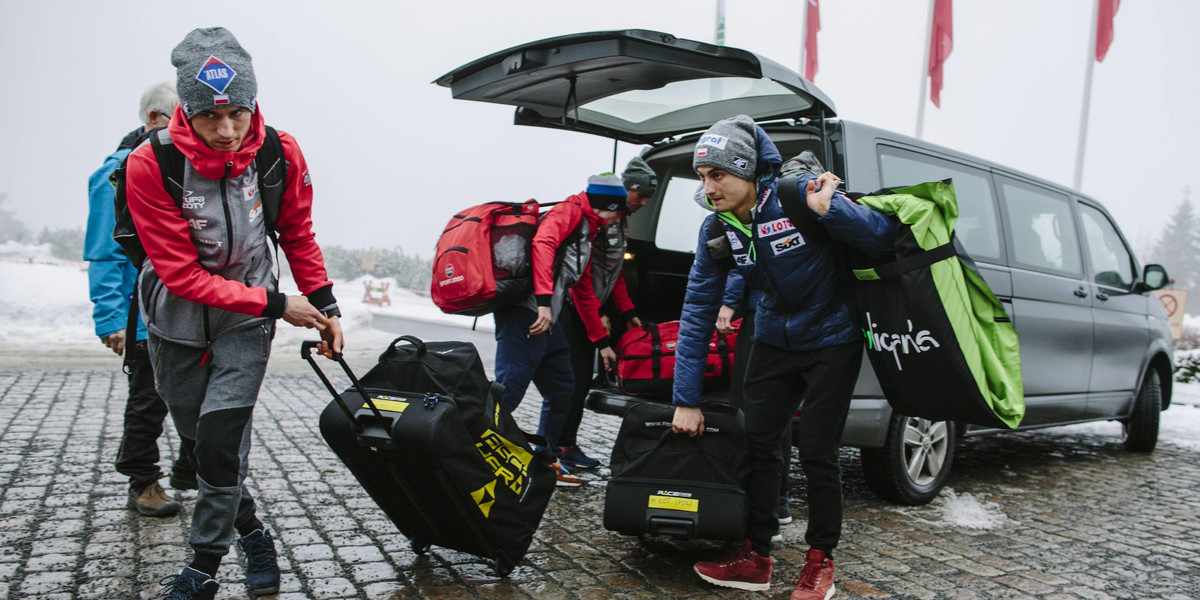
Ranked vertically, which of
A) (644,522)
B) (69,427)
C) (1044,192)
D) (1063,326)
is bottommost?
(69,427)

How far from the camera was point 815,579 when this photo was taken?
2949 mm

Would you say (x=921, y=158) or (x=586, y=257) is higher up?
(x=921, y=158)

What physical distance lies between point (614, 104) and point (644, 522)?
2.49 m

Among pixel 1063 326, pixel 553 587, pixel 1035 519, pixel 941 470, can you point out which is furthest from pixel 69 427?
pixel 1063 326

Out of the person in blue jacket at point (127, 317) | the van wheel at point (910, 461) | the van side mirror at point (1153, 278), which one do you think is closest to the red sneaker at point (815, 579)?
the van wheel at point (910, 461)

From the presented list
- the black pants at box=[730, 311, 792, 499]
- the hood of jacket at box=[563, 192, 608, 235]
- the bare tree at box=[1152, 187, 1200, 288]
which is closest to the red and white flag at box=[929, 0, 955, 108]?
the hood of jacket at box=[563, 192, 608, 235]

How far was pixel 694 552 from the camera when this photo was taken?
11.3ft

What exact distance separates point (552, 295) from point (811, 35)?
49.2 ft

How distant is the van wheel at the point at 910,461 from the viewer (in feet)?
13.6

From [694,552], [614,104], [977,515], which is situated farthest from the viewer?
[614,104]

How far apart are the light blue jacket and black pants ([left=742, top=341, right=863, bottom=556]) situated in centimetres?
260

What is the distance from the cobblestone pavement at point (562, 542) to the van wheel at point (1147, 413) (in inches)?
34.6

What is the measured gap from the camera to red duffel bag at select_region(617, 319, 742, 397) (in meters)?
4.20

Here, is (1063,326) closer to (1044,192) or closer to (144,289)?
(1044,192)
